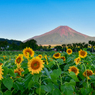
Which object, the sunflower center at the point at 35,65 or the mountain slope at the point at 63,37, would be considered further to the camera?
the mountain slope at the point at 63,37

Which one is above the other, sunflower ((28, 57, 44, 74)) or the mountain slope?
the mountain slope

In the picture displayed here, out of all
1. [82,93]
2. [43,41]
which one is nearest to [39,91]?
[82,93]

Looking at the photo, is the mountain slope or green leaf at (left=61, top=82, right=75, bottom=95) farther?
the mountain slope

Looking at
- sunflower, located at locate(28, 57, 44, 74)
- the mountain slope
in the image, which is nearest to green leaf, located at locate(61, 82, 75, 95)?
sunflower, located at locate(28, 57, 44, 74)

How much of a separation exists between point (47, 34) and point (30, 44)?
134473 mm

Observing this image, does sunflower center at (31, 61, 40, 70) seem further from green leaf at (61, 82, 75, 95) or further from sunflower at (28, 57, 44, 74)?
green leaf at (61, 82, 75, 95)

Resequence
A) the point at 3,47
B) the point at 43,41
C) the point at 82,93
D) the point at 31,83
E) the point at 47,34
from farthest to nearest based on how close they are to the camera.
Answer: the point at 47,34, the point at 43,41, the point at 3,47, the point at 82,93, the point at 31,83

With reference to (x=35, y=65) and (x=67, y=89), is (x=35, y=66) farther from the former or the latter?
(x=67, y=89)

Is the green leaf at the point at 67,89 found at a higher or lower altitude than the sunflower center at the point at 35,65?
lower

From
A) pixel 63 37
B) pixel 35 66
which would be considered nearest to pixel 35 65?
pixel 35 66

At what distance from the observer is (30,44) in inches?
2208

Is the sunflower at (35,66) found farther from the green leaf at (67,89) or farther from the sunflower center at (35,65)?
the green leaf at (67,89)

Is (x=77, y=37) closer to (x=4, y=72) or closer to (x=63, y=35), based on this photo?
(x=63, y=35)

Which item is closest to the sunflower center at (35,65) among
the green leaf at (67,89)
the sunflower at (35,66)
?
the sunflower at (35,66)
